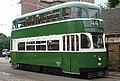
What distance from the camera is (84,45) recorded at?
65.0 feet

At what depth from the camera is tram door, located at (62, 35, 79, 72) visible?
2012 centimetres

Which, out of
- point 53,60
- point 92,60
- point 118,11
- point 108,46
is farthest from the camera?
point 118,11

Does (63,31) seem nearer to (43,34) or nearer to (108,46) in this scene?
(43,34)

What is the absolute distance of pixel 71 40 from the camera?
20.4 metres

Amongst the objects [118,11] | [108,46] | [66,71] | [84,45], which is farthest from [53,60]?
[118,11]

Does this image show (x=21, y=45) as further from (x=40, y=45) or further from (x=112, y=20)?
(x=112, y=20)

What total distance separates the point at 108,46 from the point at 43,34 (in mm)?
5145

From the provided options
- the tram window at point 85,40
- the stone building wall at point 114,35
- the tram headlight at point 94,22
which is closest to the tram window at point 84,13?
the tram headlight at point 94,22

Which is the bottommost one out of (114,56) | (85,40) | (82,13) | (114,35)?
(114,56)

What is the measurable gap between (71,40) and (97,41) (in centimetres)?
166

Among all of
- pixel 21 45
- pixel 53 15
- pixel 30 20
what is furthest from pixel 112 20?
pixel 21 45

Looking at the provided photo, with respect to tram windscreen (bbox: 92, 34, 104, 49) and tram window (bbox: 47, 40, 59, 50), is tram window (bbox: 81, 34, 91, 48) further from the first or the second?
tram window (bbox: 47, 40, 59, 50)

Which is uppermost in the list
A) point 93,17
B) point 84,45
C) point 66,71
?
point 93,17

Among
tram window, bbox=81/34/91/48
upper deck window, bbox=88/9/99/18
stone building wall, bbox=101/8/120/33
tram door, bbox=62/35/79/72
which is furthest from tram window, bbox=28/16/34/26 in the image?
tram window, bbox=81/34/91/48
